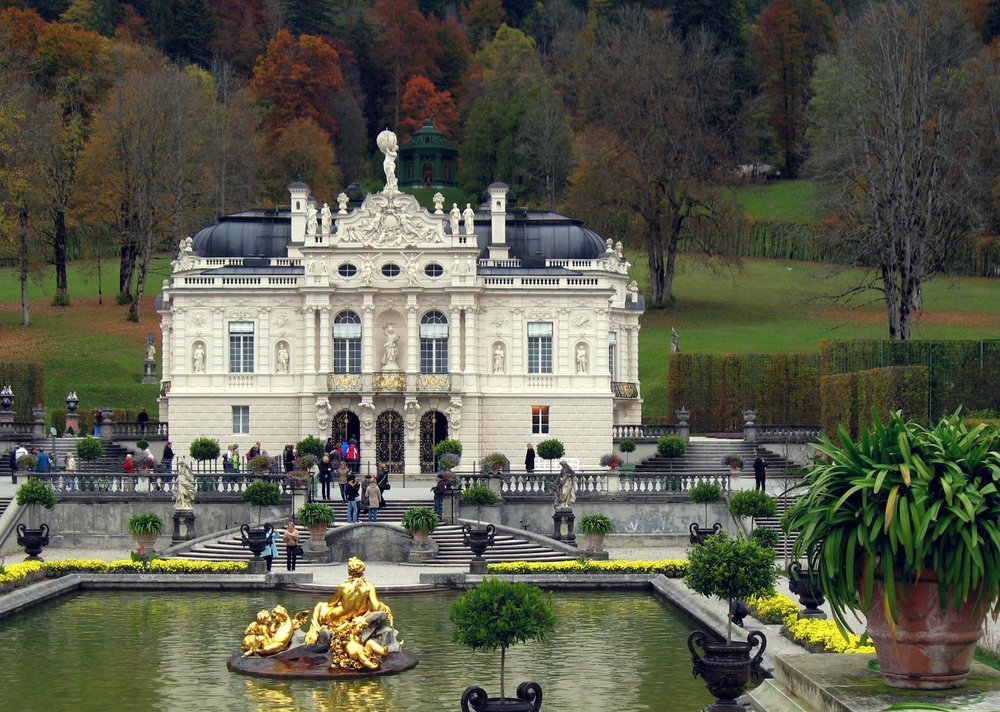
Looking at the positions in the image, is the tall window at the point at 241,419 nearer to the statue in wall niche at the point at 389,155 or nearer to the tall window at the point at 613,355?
the statue in wall niche at the point at 389,155

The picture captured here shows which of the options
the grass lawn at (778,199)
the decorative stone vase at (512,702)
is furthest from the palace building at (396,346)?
the grass lawn at (778,199)

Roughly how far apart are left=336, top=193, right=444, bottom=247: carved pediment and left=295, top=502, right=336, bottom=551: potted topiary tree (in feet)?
55.0

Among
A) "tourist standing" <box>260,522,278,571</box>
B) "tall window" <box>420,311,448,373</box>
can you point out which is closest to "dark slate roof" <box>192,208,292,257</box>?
"tall window" <box>420,311,448,373</box>

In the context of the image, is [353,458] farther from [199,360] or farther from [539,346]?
[539,346]

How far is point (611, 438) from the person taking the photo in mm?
60219

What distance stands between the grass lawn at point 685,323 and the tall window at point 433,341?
1223 centimetres

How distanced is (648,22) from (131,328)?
37870mm

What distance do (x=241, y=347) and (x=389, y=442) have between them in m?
5.80

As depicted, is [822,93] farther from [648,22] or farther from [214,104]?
[214,104]

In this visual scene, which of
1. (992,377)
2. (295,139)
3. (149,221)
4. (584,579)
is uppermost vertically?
(295,139)

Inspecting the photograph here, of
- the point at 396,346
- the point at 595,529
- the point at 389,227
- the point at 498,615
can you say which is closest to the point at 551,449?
the point at 396,346

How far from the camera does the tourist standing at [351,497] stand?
47375mm

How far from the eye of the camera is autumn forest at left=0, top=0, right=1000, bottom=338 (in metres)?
72.4

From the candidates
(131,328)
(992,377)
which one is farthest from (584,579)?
(131,328)
